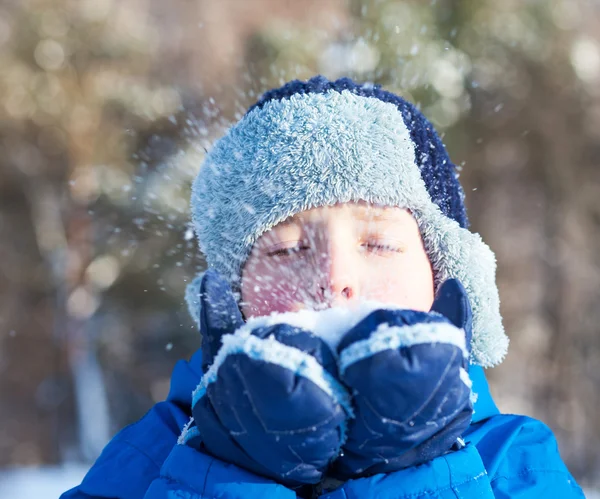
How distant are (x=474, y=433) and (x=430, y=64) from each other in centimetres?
533

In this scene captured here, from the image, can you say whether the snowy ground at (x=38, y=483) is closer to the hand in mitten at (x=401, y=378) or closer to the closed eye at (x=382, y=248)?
the closed eye at (x=382, y=248)

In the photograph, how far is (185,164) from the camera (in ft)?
22.5

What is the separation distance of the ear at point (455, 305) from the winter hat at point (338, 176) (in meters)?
0.29

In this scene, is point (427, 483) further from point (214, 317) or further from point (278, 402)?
point (214, 317)

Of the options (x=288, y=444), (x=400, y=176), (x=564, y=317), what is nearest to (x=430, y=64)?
(x=564, y=317)

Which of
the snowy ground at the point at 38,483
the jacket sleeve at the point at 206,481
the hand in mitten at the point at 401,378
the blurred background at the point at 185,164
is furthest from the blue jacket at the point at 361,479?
the blurred background at the point at 185,164

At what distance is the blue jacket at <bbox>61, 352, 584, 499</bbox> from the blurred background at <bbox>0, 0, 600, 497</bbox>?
498cm

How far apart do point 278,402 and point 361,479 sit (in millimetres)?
275

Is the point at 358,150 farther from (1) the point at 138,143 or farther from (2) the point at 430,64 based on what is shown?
(1) the point at 138,143

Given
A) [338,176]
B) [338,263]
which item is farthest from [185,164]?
[338,263]

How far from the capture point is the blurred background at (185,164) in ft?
22.9

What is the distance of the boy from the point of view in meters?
0.88

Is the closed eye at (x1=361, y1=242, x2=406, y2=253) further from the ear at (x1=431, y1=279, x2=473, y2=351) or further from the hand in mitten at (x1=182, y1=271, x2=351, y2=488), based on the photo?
the hand in mitten at (x1=182, y1=271, x2=351, y2=488)

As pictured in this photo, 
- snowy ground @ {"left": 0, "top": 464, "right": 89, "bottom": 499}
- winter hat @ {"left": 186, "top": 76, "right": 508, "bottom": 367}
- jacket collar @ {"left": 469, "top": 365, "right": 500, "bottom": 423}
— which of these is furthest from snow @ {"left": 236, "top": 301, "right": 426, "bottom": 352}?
snowy ground @ {"left": 0, "top": 464, "right": 89, "bottom": 499}
